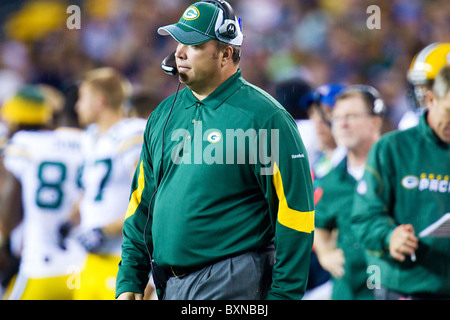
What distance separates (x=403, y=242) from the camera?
3.49 meters

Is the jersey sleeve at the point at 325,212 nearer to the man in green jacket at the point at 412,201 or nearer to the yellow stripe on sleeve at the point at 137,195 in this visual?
the man in green jacket at the point at 412,201

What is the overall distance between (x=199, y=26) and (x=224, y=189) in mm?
596

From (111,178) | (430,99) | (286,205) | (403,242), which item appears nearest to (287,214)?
(286,205)

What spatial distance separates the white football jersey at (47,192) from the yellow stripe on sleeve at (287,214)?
269cm

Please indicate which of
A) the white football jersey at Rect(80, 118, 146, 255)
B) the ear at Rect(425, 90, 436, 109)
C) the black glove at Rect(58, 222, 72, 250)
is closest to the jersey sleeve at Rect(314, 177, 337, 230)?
the ear at Rect(425, 90, 436, 109)

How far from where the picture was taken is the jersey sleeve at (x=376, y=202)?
12.1 feet

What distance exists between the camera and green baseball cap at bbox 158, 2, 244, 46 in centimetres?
244

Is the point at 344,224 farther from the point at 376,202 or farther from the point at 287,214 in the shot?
the point at 287,214

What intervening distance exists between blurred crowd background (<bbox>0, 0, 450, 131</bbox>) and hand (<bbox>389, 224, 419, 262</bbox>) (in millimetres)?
3043

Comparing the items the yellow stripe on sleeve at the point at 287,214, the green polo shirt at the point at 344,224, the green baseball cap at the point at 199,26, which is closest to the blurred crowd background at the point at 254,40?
the green polo shirt at the point at 344,224

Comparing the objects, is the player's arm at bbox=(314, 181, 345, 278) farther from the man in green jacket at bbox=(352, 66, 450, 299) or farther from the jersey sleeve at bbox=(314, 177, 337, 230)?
the man in green jacket at bbox=(352, 66, 450, 299)

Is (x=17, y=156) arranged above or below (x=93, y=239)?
above

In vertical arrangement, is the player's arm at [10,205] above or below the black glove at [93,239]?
above
